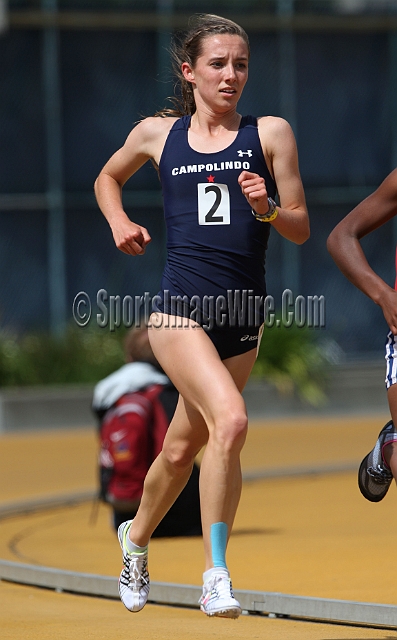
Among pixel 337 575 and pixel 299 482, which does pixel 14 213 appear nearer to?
pixel 299 482

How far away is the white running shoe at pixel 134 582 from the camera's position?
5.33 meters

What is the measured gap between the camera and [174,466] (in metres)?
5.29

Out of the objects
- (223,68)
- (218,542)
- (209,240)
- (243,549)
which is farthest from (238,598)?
(223,68)

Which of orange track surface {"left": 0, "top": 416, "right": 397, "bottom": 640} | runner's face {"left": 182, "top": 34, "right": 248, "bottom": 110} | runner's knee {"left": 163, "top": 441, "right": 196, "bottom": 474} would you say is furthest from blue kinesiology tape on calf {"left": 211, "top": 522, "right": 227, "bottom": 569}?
runner's face {"left": 182, "top": 34, "right": 248, "bottom": 110}

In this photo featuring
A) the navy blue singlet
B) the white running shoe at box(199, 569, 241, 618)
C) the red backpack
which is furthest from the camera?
the red backpack

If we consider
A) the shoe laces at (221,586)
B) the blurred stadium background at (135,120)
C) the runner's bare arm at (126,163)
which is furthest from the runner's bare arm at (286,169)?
the blurred stadium background at (135,120)

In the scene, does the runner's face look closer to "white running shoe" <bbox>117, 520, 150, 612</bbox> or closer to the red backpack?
"white running shoe" <bbox>117, 520, 150, 612</bbox>

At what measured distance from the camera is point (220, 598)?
15.2 ft

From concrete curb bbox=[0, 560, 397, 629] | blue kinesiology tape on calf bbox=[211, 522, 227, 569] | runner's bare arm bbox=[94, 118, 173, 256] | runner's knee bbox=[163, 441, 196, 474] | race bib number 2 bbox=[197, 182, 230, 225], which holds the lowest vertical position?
concrete curb bbox=[0, 560, 397, 629]

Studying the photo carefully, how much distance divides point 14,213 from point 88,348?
10.9 ft

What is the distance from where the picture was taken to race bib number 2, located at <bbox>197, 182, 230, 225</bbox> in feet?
16.9

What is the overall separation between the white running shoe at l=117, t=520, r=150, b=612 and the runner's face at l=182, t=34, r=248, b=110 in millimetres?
2049

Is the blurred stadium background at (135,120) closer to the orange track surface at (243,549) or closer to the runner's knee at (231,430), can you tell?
the orange track surface at (243,549)

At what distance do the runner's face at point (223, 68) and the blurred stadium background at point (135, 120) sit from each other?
1333 cm
